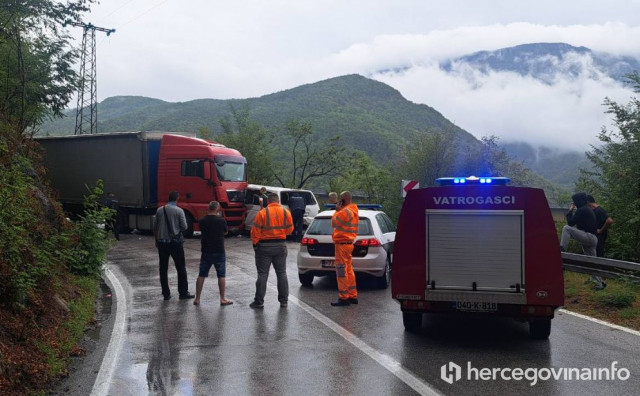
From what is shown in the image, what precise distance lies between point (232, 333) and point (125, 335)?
137 centimetres

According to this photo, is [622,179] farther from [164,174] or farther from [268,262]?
[164,174]

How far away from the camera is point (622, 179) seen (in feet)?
46.5

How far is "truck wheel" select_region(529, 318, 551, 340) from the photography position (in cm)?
767

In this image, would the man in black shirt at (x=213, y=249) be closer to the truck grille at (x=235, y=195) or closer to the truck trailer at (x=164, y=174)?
the truck trailer at (x=164, y=174)

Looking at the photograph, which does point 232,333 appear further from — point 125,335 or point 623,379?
point 623,379

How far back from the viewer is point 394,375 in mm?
6121

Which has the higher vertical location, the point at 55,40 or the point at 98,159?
the point at 55,40

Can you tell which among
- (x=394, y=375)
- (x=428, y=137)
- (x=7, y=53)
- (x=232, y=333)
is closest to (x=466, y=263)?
(x=394, y=375)

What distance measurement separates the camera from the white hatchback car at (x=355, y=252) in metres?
11.8

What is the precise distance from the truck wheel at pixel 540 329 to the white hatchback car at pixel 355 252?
432 cm

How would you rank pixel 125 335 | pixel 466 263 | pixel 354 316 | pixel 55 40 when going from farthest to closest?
pixel 55 40, pixel 354 316, pixel 125 335, pixel 466 263

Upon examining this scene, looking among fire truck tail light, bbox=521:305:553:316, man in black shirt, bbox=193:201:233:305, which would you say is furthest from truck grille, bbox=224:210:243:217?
fire truck tail light, bbox=521:305:553:316

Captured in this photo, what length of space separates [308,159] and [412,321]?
36.0 meters

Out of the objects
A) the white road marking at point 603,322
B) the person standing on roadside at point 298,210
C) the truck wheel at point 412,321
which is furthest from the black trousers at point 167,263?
the person standing on roadside at point 298,210
